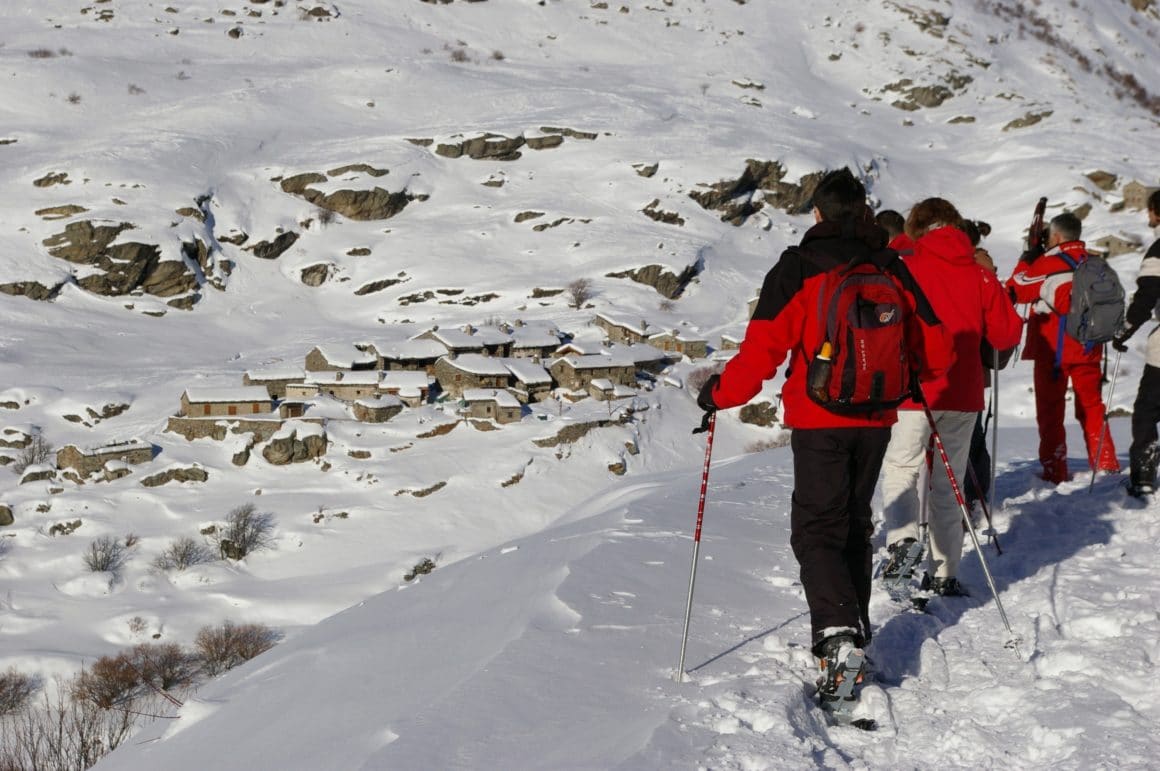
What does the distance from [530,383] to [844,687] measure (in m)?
37.3

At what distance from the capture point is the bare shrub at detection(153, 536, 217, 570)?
94.6 ft

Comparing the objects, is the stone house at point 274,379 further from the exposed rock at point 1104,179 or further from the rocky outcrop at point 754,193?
the exposed rock at point 1104,179

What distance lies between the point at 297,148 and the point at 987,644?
72.6m

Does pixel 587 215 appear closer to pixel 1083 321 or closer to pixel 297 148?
pixel 297 148

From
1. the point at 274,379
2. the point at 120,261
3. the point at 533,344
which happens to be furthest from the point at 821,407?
the point at 120,261

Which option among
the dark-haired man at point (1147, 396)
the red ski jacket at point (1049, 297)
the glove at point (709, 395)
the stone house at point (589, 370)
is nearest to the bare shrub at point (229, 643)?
the stone house at point (589, 370)

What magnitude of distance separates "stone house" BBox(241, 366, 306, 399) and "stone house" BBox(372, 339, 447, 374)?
410 cm

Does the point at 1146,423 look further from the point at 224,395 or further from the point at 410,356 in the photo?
the point at 410,356

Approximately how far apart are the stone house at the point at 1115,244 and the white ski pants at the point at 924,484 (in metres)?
59.3

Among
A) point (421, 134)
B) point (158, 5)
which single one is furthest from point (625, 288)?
point (158, 5)

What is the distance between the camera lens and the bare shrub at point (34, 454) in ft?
114

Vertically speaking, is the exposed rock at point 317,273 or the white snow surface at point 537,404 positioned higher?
the white snow surface at point 537,404

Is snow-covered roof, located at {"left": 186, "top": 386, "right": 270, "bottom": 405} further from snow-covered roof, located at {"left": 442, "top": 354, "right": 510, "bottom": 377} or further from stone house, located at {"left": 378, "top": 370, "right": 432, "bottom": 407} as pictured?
snow-covered roof, located at {"left": 442, "top": 354, "right": 510, "bottom": 377}

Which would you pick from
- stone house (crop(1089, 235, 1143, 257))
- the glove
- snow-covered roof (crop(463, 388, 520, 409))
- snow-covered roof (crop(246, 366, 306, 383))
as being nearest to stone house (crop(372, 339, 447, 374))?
snow-covered roof (crop(246, 366, 306, 383))
